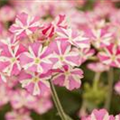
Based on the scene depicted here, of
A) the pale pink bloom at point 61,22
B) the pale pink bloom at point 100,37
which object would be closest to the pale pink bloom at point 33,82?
the pale pink bloom at point 61,22

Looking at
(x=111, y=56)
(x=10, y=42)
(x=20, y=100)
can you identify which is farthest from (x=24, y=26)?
(x=20, y=100)

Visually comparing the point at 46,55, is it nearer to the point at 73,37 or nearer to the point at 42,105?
the point at 73,37

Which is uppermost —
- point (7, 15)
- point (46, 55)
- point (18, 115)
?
point (46, 55)

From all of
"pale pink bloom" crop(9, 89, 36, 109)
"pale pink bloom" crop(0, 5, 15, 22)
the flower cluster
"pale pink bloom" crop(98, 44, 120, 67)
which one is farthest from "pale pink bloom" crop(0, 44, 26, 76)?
"pale pink bloom" crop(0, 5, 15, 22)

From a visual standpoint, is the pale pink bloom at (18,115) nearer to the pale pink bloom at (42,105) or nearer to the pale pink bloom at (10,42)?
the pale pink bloom at (42,105)

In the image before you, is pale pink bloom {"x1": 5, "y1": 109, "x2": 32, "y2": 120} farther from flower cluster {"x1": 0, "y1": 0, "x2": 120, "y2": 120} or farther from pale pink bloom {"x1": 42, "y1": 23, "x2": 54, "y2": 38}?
pale pink bloom {"x1": 42, "y1": 23, "x2": 54, "y2": 38}
